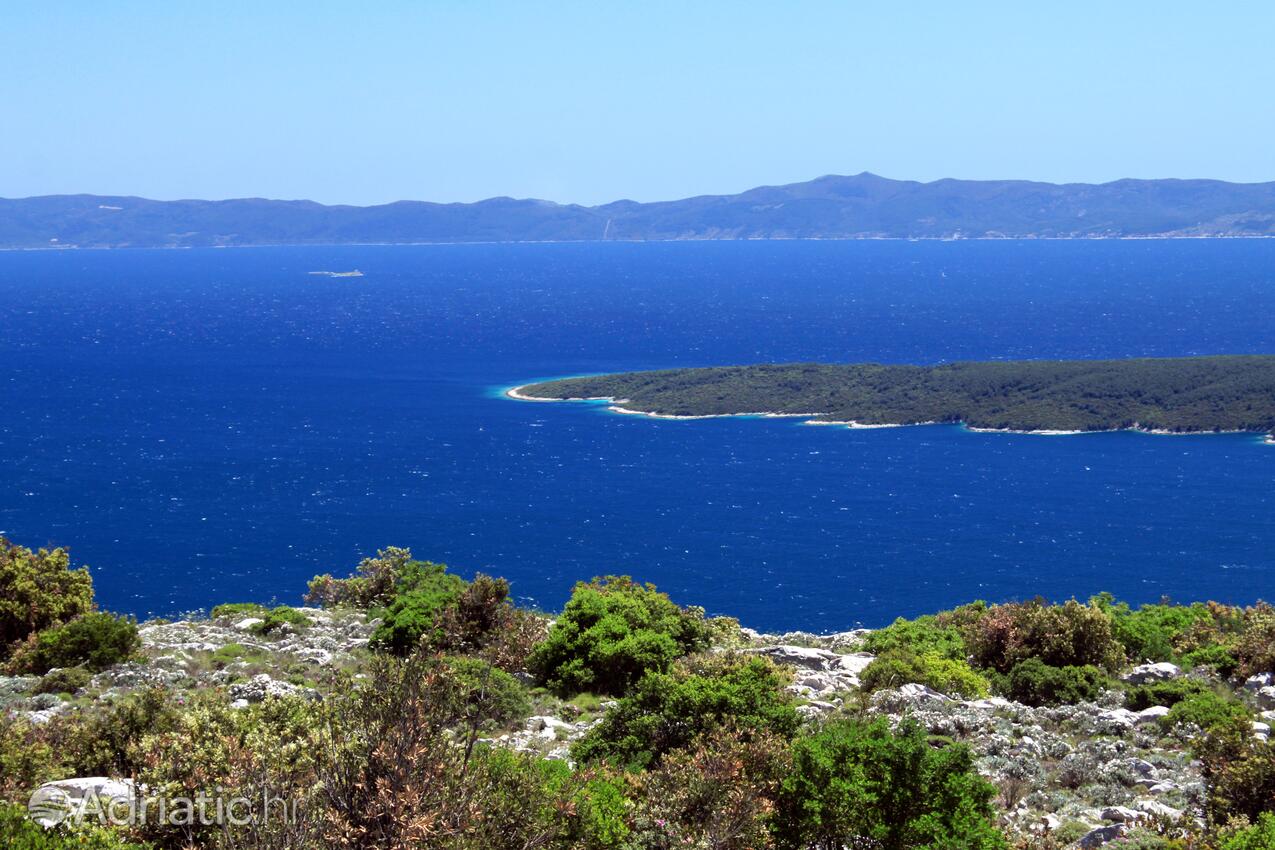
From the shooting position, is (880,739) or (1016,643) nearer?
(880,739)

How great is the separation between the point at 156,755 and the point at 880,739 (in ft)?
33.1

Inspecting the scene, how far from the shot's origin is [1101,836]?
56.0 feet

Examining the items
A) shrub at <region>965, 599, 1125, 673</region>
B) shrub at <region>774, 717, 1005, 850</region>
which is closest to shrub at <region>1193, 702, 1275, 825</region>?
shrub at <region>774, 717, 1005, 850</region>

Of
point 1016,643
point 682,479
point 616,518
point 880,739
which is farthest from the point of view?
point 682,479

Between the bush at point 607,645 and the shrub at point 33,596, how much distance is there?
42.5 ft

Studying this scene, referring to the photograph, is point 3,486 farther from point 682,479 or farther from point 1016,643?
point 1016,643

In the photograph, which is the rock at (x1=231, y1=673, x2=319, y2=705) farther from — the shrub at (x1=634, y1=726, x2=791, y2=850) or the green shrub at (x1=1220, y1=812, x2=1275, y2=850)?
the green shrub at (x1=1220, y1=812, x2=1275, y2=850)

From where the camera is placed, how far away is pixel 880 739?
1808 centimetres

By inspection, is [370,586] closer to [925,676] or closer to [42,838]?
[925,676]

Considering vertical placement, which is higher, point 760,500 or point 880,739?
point 880,739

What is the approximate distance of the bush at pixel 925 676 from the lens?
27203mm

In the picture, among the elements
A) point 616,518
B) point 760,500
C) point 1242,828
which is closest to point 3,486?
point 616,518

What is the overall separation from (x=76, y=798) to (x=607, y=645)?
1422cm

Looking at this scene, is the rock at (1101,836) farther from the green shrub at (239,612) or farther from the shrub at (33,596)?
the green shrub at (239,612)
